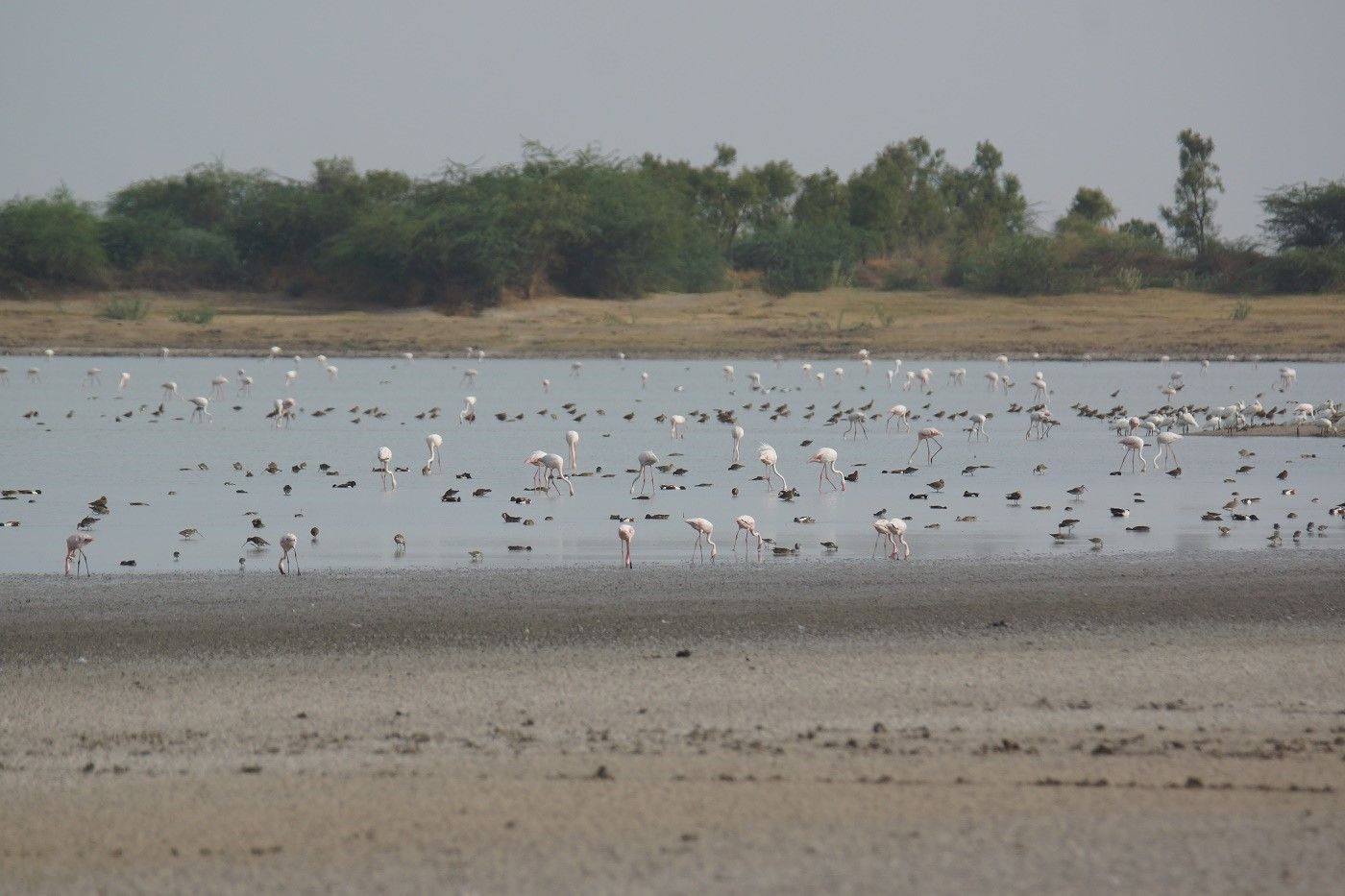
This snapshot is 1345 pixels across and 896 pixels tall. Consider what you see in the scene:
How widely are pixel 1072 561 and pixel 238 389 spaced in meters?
25.8

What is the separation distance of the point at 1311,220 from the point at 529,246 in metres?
29.3

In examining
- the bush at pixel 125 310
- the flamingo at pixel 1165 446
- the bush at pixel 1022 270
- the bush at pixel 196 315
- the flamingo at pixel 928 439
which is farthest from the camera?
the bush at pixel 1022 270

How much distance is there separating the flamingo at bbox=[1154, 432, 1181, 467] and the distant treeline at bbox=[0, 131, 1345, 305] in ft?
112

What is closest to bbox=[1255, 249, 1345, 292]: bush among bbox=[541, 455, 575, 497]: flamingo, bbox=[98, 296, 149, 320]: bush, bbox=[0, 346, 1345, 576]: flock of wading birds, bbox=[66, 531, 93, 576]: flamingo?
bbox=[0, 346, 1345, 576]: flock of wading birds

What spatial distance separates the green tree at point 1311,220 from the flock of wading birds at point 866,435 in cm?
2467

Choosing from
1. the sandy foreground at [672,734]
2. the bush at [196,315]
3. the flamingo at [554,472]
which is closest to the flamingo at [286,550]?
the sandy foreground at [672,734]

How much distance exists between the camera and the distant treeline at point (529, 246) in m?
56.0

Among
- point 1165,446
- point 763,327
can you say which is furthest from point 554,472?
point 763,327

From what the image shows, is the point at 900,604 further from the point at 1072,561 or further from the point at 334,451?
the point at 334,451

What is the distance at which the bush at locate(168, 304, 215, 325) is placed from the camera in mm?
51000

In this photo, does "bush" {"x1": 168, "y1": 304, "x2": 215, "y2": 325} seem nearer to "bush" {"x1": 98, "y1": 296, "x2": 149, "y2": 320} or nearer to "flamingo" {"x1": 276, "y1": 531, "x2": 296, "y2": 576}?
"bush" {"x1": 98, "y1": 296, "x2": 149, "y2": 320}

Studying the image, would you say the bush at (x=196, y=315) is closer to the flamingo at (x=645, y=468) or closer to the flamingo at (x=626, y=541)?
the flamingo at (x=645, y=468)

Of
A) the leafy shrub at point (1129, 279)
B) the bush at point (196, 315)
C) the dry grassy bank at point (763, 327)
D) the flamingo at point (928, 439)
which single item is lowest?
the flamingo at point (928, 439)

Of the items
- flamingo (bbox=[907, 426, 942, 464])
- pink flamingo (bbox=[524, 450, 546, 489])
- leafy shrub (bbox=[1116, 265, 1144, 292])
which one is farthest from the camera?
leafy shrub (bbox=[1116, 265, 1144, 292])
